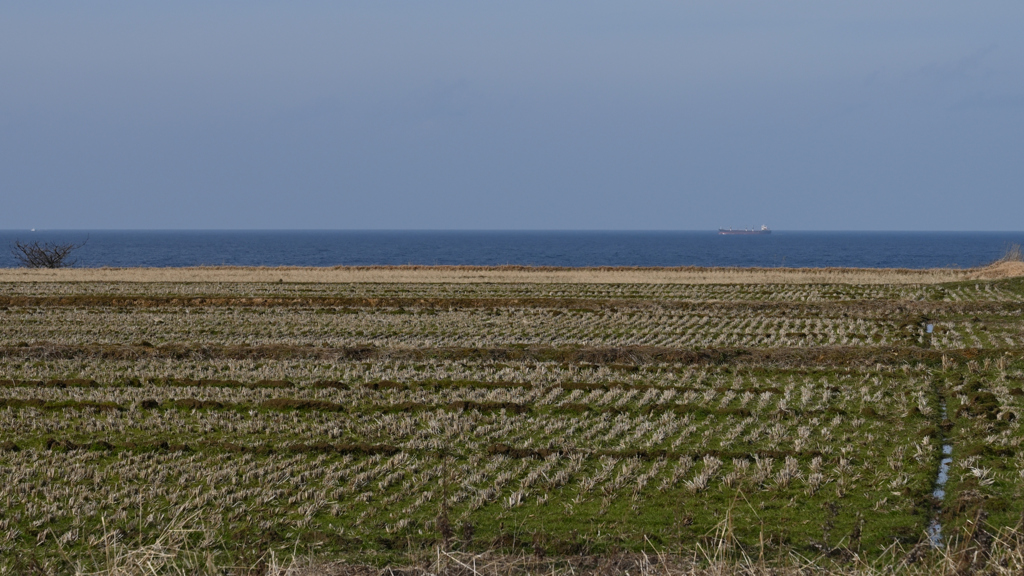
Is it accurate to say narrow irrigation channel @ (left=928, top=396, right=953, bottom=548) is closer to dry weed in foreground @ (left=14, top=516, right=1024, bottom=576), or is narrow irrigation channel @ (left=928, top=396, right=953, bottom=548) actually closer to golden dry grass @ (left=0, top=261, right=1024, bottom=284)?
dry weed in foreground @ (left=14, top=516, right=1024, bottom=576)

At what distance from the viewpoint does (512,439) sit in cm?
1223

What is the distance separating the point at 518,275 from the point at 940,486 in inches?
1600

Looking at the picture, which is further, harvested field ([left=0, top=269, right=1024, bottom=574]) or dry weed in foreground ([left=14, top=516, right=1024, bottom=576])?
harvested field ([left=0, top=269, right=1024, bottom=574])

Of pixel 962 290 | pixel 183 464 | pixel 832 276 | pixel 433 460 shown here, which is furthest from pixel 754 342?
pixel 832 276

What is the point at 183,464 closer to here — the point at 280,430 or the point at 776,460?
the point at 280,430

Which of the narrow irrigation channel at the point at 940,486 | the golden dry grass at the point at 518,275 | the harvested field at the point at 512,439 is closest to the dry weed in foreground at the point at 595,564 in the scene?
the harvested field at the point at 512,439

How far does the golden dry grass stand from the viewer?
152 ft

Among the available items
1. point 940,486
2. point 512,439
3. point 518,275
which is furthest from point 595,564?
point 518,275

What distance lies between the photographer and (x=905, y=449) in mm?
11297

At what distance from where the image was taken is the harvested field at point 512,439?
802cm

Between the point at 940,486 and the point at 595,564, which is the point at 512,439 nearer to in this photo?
the point at 595,564

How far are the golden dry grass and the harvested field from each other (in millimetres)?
19204

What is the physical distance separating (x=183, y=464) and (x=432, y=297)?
2496cm

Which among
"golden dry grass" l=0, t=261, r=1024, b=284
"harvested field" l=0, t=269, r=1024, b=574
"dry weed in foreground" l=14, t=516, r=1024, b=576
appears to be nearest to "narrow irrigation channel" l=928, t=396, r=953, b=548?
"harvested field" l=0, t=269, r=1024, b=574
